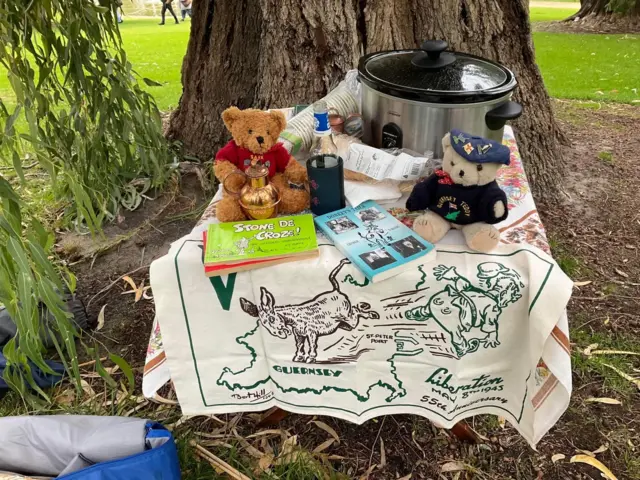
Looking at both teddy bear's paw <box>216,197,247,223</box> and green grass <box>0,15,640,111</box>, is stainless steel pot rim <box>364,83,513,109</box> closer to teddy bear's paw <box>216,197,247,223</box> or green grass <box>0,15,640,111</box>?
teddy bear's paw <box>216,197,247,223</box>

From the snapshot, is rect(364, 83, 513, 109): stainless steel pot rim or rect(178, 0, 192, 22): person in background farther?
rect(178, 0, 192, 22): person in background

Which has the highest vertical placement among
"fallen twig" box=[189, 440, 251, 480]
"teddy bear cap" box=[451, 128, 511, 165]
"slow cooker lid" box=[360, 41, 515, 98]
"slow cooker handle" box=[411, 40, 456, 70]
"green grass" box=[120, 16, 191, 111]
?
"slow cooker handle" box=[411, 40, 456, 70]

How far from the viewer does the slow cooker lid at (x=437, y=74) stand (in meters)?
1.18

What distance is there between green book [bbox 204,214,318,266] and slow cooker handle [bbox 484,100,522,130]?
0.51 metres

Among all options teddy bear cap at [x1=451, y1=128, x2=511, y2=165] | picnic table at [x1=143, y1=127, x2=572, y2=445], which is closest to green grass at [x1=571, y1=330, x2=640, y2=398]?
picnic table at [x1=143, y1=127, x2=572, y2=445]

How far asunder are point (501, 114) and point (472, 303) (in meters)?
0.48

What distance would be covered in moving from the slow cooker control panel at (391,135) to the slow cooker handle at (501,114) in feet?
0.73

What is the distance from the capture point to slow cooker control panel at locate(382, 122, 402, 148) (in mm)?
1277

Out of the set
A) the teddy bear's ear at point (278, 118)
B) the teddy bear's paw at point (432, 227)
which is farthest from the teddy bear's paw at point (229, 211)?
the teddy bear's paw at point (432, 227)

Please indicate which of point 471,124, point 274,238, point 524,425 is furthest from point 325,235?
point 524,425

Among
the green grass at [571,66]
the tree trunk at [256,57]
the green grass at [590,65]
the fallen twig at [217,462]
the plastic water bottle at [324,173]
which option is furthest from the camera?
the green grass at [571,66]

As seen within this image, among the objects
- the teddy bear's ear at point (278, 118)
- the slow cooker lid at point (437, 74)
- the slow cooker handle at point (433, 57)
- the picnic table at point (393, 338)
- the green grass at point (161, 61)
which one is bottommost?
the green grass at point (161, 61)

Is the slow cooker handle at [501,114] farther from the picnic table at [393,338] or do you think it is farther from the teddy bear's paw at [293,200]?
the teddy bear's paw at [293,200]

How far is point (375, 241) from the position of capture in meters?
1.06
